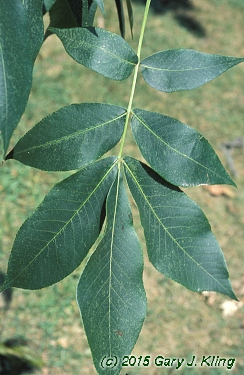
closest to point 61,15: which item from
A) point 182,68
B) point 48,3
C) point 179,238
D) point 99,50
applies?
point 48,3

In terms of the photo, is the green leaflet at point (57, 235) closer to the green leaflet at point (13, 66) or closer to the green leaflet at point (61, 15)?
the green leaflet at point (13, 66)

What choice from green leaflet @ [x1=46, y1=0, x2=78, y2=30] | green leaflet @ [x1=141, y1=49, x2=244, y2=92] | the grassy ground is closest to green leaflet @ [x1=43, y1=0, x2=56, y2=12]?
green leaflet @ [x1=46, y1=0, x2=78, y2=30]

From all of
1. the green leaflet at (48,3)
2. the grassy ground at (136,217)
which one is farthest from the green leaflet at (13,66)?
the grassy ground at (136,217)

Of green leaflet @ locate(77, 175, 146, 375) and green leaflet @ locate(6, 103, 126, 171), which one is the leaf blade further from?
green leaflet @ locate(77, 175, 146, 375)

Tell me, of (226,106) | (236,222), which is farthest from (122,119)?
(226,106)

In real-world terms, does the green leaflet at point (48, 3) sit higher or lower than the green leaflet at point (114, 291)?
higher

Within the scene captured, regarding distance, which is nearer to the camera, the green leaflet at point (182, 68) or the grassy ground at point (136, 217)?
the green leaflet at point (182, 68)
